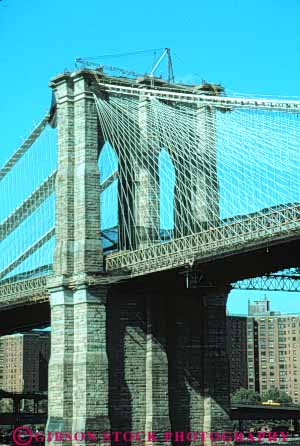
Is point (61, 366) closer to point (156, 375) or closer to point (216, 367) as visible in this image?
point (156, 375)

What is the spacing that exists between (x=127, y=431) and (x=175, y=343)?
6.77 meters

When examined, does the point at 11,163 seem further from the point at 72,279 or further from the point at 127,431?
the point at 127,431

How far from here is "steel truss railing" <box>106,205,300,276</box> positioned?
54625 mm

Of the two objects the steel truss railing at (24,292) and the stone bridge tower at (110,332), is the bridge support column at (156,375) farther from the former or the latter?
the steel truss railing at (24,292)

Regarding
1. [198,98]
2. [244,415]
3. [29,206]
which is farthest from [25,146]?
[244,415]

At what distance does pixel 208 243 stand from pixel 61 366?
43.5 ft

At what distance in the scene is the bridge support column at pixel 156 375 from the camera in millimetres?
66125

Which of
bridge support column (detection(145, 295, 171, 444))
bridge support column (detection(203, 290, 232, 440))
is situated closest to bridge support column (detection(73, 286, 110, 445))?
bridge support column (detection(145, 295, 171, 444))

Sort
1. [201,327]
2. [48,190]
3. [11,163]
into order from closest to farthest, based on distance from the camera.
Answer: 1. [201,327]
2. [48,190]
3. [11,163]

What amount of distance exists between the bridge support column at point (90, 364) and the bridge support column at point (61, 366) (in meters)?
0.44

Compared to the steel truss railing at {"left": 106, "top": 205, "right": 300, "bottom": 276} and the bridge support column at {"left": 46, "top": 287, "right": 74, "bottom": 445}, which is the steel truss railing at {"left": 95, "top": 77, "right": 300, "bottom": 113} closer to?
the steel truss railing at {"left": 106, "top": 205, "right": 300, "bottom": 276}

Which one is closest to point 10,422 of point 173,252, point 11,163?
point 11,163

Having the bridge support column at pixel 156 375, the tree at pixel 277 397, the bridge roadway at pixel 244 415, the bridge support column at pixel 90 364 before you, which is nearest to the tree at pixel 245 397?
the tree at pixel 277 397

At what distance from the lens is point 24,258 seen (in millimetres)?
79812
